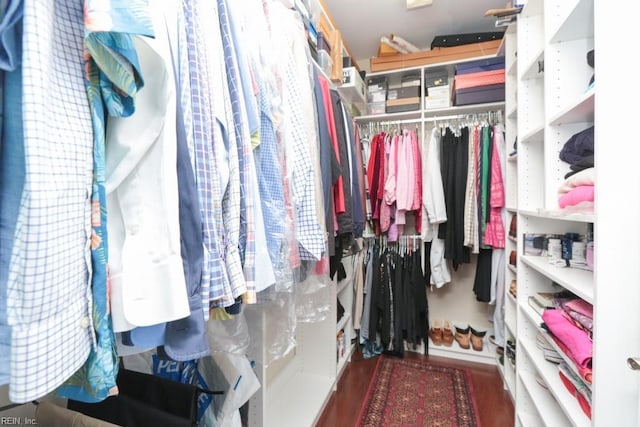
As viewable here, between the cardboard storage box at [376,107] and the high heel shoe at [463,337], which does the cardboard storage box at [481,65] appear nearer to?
the cardboard storage box at [376,107]

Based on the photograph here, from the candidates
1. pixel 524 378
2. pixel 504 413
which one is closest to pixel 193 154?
pixel 524 378

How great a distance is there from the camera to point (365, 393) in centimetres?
191

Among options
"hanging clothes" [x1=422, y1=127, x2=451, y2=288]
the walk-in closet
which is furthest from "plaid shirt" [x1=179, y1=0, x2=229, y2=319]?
"hanging clothes" [x1=422, y1=127, x2=451, y2=288]

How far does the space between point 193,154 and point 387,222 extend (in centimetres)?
187

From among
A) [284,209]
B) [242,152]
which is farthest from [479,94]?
[242,152]

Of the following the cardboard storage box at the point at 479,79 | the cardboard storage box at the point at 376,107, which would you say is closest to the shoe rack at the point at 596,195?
the cardboard storage box at the point at 479,79

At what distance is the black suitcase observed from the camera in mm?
2119

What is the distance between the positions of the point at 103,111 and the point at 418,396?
214 cm

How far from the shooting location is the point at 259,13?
2.68 feet

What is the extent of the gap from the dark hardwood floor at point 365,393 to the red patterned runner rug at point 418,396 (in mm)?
46

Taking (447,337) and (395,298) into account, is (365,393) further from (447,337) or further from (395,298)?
(447,337)

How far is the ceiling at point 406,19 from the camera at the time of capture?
1.95 m

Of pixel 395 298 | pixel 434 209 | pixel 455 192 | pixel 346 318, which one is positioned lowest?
pixel 346 318

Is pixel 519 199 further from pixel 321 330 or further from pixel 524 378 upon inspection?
pixel 321 330
